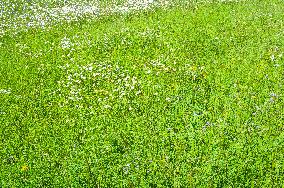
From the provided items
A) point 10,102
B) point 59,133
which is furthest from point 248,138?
point 10,102

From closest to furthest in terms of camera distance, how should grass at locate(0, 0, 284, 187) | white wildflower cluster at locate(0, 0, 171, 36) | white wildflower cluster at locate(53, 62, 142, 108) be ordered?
grass at locate(0, 0, 284, 187) → white wildflower cluster at locate(53, 62, 142, 108) → white wildflower cluster at locate(0, 0, 171, 36)

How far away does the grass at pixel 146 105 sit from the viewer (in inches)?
263

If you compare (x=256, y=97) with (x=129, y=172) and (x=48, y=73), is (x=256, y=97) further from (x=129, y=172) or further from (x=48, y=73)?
(x=48, y=73)

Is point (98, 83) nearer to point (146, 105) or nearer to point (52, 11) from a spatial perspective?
point (146, 105)

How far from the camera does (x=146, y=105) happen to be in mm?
8930

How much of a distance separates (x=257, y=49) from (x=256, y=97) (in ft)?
11.6

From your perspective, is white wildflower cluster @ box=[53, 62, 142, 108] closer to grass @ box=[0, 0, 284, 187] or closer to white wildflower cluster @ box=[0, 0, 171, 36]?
grass @ box=[0, 0, 284, 187]

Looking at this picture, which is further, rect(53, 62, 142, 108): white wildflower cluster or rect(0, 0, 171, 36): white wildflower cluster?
rect(0, 0, 171, 36): white wildflower cluster

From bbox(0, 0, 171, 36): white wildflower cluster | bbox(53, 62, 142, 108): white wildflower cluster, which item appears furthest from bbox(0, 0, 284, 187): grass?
bbox(0, 0, 171, 36): white wildflower cluster

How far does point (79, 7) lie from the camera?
61.5 ft

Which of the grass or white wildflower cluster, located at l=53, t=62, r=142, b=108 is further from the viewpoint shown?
white wildflower cluster, located at l=53, t=62, r=142, b=108

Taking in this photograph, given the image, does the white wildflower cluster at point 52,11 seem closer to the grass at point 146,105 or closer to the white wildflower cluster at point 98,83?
the grass at point 146,105

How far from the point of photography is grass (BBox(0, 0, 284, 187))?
6.69 meters

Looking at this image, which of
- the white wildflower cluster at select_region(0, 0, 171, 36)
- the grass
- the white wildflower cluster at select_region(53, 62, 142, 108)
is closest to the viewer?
the grass
